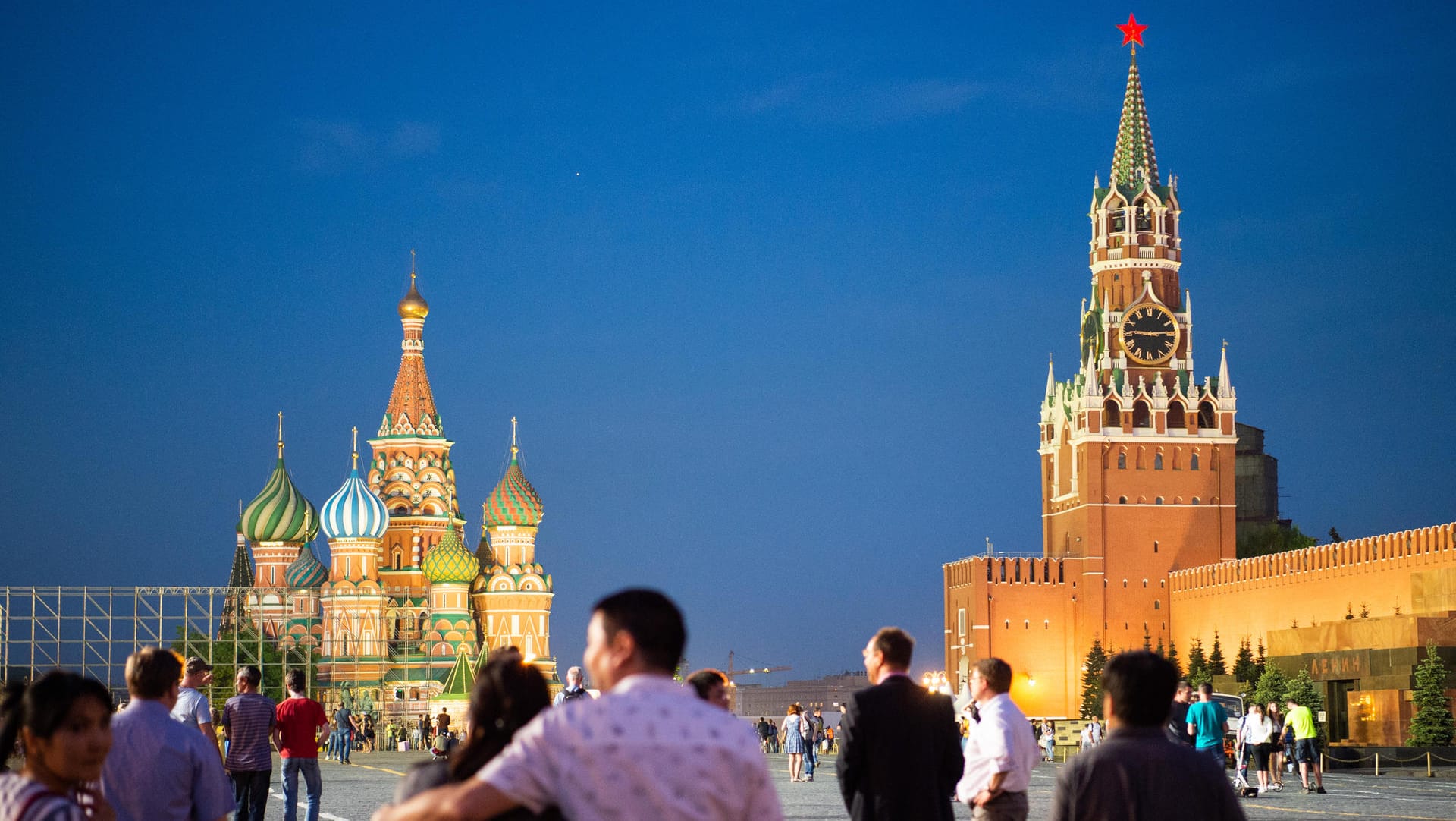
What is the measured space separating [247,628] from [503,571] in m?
12.5

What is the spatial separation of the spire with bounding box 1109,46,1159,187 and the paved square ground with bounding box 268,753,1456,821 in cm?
5317

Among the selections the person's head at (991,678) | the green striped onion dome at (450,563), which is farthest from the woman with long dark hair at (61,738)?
the green striped onion dome at (450,563)

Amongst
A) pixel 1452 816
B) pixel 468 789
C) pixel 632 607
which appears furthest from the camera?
pixel 1452 816

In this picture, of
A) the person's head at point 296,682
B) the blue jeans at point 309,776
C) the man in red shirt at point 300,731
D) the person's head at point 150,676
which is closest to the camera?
the person's head at point 150,676

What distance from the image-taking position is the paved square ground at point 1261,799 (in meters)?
16.2

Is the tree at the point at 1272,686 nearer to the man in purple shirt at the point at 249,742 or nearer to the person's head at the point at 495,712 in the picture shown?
the man in purple shirt at the point at 249,742

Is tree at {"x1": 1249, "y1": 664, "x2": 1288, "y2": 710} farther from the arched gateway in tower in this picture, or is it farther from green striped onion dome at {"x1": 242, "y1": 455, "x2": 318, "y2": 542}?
green striped onion dome at {"x1": 242, "y1": 455, "x2": 318, "y2": 542}

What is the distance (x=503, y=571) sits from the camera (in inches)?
2970

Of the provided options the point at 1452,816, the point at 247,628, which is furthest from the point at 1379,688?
the point at 247,628

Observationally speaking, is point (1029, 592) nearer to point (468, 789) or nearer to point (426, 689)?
point (426, 689)

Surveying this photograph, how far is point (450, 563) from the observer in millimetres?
73375

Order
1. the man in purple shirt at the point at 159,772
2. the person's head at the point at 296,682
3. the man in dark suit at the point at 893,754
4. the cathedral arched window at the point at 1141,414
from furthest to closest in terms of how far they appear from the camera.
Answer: the cathedral arched window at the point at 1141,414, the person's head at the point at 296,682, the man in dark suit at the point at 893,754, the man in purple shirt at the point at 159,772

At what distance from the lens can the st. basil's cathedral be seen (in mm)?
70062

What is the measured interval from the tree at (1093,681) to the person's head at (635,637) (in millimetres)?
58507
